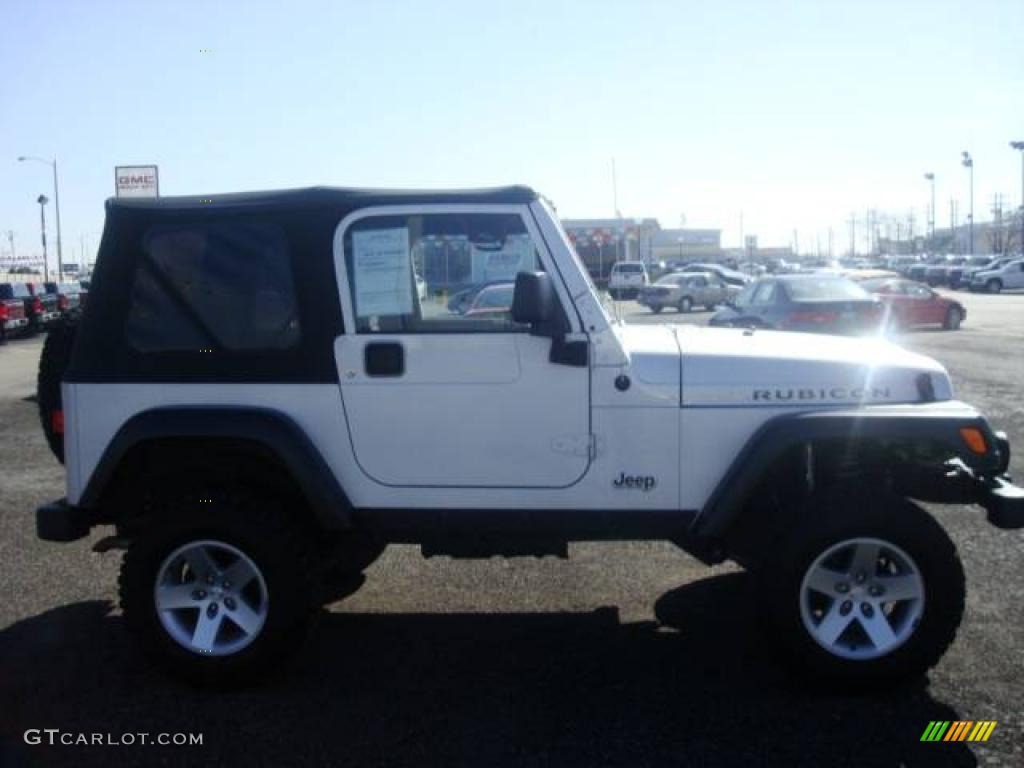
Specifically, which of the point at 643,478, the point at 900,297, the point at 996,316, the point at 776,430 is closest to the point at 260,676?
the point at 643,478

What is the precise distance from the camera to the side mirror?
4.36m

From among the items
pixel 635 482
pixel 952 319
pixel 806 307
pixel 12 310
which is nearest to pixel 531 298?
pixel 635 482

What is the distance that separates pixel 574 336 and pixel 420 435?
793mm

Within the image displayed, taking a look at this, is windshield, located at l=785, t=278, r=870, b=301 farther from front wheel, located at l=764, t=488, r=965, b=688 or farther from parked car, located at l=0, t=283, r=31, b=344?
parked car, located at l=0, t=283, r=31, b=344

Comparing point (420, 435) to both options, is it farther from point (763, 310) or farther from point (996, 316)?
point (996, 316)

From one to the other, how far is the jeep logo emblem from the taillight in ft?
46.2

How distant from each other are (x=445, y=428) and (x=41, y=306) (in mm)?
31383

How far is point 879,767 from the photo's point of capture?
3795 mm

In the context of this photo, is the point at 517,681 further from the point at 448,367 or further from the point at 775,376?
the point at 775,376

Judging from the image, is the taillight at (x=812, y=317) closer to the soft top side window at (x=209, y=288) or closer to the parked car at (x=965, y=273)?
the soft top side window at (x=209, y=288)

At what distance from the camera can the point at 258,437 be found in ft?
14.9

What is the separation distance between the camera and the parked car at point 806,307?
1805 centimetres

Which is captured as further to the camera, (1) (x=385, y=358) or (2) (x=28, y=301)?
(2) (x=28, y=301)

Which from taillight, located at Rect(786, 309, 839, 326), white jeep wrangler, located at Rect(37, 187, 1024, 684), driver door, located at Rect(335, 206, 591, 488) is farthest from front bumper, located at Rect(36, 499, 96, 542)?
taillight, located at Rect(786, 309, 839, 326)
